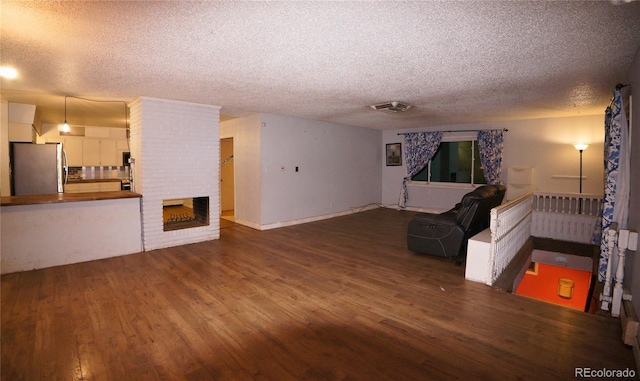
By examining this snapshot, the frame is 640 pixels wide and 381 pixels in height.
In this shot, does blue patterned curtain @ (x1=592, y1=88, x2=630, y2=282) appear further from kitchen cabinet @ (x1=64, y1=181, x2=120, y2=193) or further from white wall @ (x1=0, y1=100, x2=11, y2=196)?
kitchen cabinet @ (x1=64, y1=181, x2=120, y2=193)

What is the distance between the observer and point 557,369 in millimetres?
1956

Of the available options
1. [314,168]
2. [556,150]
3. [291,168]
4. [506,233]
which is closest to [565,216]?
[556,150]

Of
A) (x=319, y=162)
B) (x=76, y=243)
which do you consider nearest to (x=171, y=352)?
(x=76, y=243)

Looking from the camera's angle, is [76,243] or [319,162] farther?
[319,162]

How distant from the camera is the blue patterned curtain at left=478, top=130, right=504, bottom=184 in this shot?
22.7ft

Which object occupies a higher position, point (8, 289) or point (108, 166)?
point (108, 166)

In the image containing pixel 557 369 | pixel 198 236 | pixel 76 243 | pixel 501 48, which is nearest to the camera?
pixel 557 369

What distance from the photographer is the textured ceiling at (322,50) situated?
6.53 feet

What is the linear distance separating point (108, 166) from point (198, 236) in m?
4.84

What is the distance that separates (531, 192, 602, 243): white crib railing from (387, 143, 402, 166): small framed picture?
360cm

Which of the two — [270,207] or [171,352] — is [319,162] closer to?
[270,207]

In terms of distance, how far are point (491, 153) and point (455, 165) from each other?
101 cm

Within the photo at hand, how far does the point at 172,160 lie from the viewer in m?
4.89

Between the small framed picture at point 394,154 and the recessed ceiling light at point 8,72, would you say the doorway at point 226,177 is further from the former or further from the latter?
the recessed ceiling light at point 8,72
